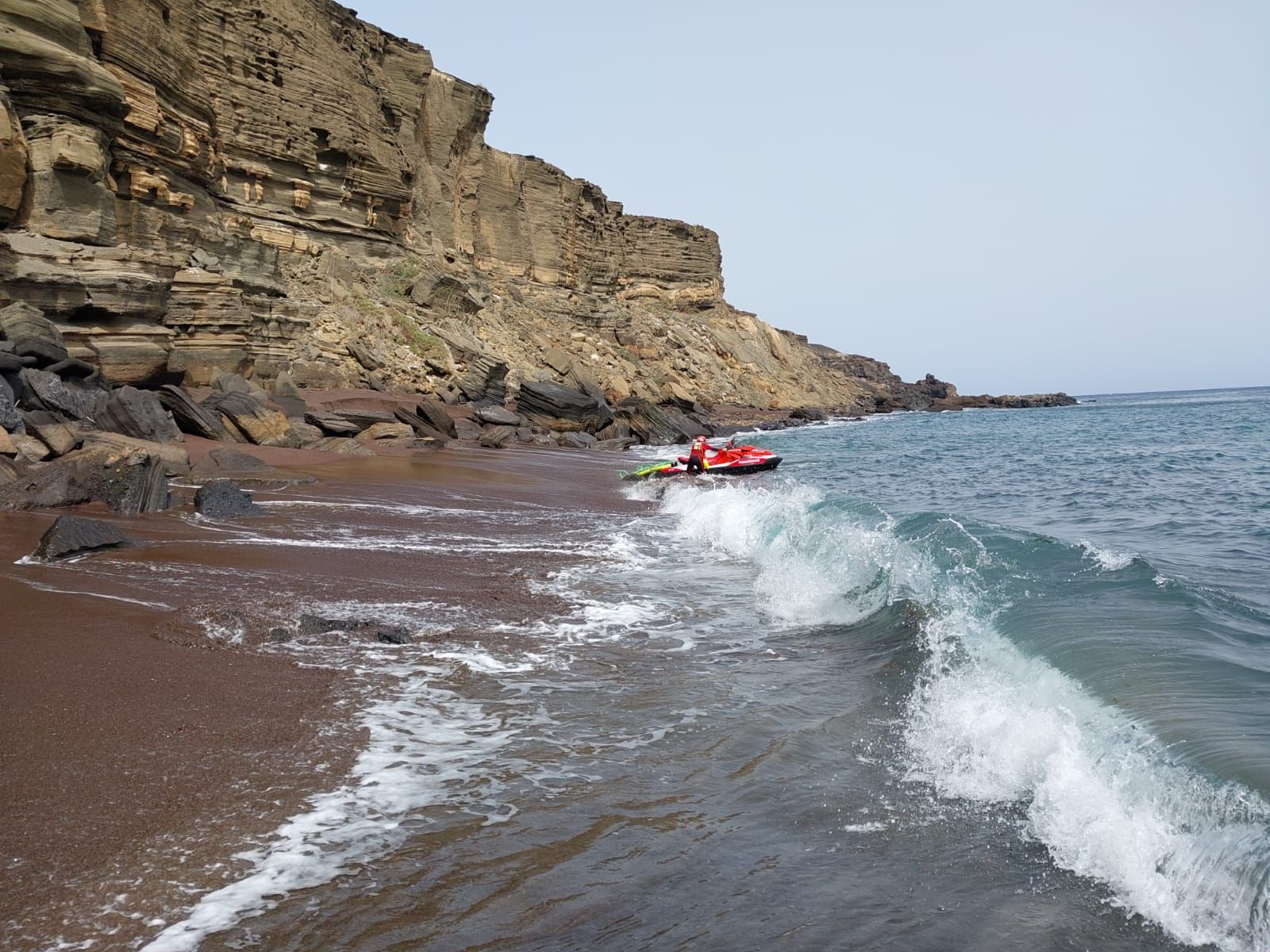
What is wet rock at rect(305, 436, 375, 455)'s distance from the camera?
19781mm

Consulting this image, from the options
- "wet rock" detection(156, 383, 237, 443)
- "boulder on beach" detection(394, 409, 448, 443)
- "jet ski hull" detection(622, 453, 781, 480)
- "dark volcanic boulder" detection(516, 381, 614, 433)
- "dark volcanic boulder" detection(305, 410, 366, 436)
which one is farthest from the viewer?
"dark volcanic boulder" detection(516, 381, 614, 433)

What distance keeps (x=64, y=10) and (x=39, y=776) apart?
21.4m

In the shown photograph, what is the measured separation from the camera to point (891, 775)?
4.92 metres

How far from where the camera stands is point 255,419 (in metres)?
18.6

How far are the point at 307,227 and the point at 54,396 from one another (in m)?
→ 26.0

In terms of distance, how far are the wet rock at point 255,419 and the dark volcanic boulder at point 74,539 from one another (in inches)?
392

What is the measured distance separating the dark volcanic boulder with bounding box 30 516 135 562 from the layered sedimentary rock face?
29.9 feet

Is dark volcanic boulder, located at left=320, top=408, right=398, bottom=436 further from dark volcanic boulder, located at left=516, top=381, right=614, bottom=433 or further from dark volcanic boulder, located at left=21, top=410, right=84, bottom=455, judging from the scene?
dark volcanic boulder, located at left=516, top=381, right=614, bottom=433

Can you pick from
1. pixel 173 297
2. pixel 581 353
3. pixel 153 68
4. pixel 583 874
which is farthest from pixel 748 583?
pixel 581 353

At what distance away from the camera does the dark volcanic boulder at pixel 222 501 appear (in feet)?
36.5

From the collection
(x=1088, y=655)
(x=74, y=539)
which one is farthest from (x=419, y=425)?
(x=1088, y=655)

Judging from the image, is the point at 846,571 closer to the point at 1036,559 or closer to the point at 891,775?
the point at 1036,559

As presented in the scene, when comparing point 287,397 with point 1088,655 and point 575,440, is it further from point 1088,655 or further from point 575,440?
point 1088,655

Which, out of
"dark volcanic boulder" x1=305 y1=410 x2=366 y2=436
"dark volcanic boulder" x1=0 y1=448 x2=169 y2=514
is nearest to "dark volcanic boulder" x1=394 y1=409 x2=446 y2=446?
"dark volcanic boulder" x1=305 y1=410 x2=366 y2=436
